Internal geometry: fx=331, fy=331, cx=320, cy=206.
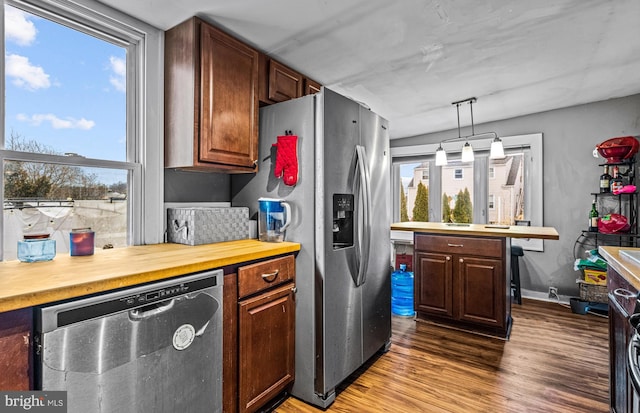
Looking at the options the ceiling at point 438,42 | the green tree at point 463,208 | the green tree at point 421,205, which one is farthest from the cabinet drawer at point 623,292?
the green tree at point 421,205

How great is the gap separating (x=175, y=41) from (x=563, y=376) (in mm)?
3310

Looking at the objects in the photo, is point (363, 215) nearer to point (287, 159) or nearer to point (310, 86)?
point (287, 159)

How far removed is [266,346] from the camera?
1.79 metres

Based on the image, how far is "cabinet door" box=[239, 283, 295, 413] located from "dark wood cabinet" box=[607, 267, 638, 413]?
1.52 metres

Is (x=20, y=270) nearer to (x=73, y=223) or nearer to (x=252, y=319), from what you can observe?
(x=73, y=223)

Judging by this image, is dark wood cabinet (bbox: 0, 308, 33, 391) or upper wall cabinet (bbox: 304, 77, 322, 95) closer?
dark wood cabinet (bbox: 0, 308, 33, 391)

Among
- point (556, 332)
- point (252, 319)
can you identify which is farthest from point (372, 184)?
point (556, 332)

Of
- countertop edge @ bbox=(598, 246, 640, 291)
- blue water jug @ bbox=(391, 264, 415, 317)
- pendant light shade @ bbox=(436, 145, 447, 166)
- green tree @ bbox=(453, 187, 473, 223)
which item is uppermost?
pendant light shade @ bbox=(436, 145, 447, 166)

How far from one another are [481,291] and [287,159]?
2.10 m

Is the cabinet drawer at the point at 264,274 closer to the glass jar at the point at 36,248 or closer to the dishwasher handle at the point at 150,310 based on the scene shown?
the dishwasher handle at the point at 150,310

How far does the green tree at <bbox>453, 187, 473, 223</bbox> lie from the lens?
15.0 ft

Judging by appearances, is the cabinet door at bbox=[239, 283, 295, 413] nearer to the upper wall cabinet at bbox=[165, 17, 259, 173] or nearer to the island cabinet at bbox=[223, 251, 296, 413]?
the island cabinet at bbox=[223, 251, 296, 413]

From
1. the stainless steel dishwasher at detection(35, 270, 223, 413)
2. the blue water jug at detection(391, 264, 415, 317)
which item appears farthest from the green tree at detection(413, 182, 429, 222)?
the stainless steel dishwasher at detection(35, 270, 223, 413)

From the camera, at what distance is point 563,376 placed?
2252mm
